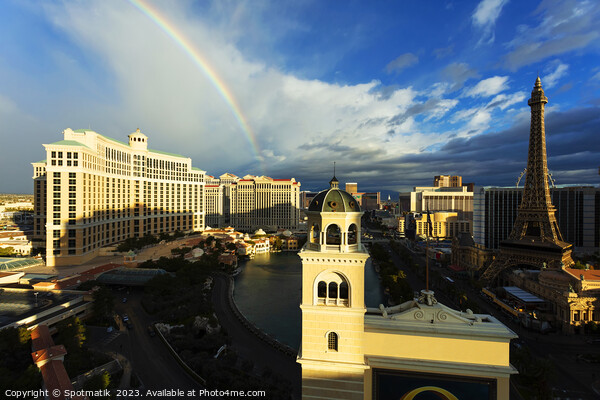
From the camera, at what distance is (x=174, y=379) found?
2228 cm

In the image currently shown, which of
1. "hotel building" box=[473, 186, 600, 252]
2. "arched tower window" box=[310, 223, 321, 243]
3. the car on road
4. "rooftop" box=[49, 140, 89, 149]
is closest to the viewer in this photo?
"arched tower window" box=[310, 223, 321, 243]

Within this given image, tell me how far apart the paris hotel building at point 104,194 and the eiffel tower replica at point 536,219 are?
80.5 m

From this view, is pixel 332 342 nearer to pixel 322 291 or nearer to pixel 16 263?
pixel 322 291

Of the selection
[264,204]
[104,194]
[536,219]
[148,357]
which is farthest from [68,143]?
[536,219]

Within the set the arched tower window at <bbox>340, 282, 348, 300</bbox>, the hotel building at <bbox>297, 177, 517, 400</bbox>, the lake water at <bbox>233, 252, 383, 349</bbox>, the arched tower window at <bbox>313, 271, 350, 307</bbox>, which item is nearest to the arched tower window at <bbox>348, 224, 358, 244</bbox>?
the hotel building at <bbox>297, 177, 517, 400</bbox>

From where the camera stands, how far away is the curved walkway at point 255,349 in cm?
2486

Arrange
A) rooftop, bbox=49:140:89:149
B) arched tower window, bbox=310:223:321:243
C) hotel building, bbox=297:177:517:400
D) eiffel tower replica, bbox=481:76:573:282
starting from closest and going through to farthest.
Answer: hotel building, bbox=297:177:517:400 → arched tower window, bbox=310:223:321:243 → eiffel tower replica, bbox=481:76:573:282 → rooftop, bbox=49:140:89:149

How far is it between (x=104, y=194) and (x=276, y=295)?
48.1 metres

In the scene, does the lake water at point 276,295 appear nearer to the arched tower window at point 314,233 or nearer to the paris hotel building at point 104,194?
the arched tower window at point 314,233

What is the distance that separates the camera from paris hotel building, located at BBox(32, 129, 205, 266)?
53.0m

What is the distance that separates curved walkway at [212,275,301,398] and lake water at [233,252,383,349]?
323cm

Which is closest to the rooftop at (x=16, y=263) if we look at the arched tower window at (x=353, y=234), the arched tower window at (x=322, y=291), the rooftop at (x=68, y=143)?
the rooftop at (x=68, y=143)

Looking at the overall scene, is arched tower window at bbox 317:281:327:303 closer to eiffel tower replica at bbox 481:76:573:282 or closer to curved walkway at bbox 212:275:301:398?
curved walkway at bbox 212:275:301:398

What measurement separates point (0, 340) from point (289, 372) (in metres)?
23.4
